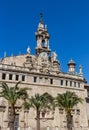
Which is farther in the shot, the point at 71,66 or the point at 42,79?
the point at 71,66

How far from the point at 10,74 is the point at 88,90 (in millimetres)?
23297

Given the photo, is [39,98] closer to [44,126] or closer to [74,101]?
[74,101]

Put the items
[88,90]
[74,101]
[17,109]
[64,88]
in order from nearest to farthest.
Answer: [74,101] < [17,109] < [64,88] < [88,90]

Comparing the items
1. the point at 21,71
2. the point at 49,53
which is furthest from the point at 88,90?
the point at 21,71

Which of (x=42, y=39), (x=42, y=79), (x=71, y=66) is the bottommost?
(x=42, y=79)

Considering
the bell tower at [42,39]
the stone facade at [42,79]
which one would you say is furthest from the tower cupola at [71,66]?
the bell tower at [42,39]

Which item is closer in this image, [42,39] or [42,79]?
[42,79]

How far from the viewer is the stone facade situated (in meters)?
52.7

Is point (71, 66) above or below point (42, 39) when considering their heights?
below

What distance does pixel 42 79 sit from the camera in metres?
57.6

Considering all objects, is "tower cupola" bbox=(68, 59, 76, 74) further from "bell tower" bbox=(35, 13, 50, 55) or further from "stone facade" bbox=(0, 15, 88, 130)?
"bell tower" bbox=(35, 13, 50, 55)

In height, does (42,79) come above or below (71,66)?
below

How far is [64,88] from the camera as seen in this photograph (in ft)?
196

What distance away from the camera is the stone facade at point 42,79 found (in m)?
52.7
